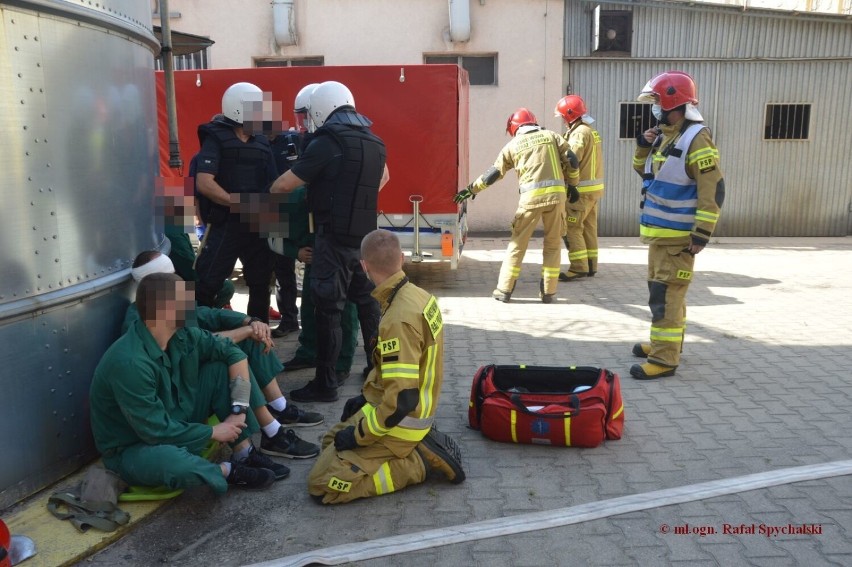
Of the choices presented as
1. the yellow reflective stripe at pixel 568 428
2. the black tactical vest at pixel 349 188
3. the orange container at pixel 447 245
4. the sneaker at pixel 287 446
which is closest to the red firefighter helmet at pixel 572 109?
the orange container at pixel 447 245

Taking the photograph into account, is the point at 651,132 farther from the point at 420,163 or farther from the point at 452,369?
the point at 420,163

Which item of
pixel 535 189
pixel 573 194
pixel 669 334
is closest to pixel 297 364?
pixel 669 334

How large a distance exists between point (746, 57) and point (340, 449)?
11.2m

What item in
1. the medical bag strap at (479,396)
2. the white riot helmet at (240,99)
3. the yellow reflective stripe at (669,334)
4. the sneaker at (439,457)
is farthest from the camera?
the yellow reflective stripe at (669,334)

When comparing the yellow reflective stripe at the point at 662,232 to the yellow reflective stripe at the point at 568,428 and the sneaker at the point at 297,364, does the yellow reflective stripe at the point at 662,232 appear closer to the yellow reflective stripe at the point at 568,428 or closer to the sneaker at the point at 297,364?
the yellow reflective stripe at the point at 568,428

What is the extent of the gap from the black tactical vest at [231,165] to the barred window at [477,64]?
289 inches

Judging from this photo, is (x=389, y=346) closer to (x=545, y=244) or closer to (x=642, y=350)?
(x=642, y=350)

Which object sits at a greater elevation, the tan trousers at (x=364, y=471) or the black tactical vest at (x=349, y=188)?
the black tactical vest at (x=349, y=188)

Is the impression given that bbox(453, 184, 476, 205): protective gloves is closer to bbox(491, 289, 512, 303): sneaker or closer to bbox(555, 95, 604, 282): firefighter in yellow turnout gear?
bbox(491, 289, 512, 303): sneaker

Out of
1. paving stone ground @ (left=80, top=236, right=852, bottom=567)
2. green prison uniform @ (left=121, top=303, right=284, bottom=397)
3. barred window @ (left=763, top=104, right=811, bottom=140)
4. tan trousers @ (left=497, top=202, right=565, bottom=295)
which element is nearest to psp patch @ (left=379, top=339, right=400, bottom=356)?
paving stone ground @ (left=80, top=236, right=852, bottom=567)

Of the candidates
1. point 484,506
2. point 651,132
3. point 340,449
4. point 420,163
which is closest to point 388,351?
point 340,449

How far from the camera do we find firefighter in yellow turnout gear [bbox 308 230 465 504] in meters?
3.54

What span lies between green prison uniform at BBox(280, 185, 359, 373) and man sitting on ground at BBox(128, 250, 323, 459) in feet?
2.83

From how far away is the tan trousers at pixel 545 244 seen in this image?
7.85 metres
